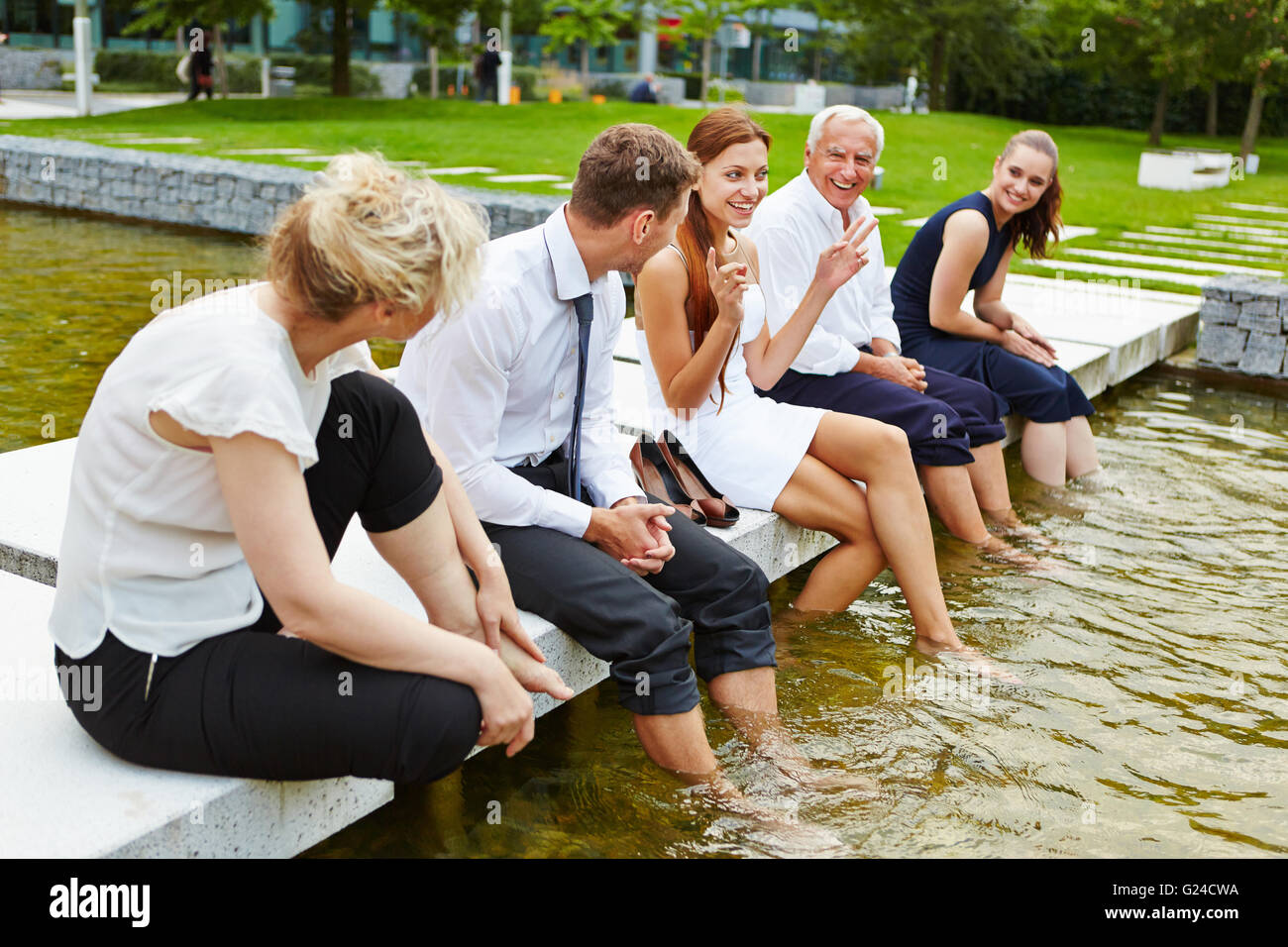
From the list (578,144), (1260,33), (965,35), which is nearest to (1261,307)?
(578,144)

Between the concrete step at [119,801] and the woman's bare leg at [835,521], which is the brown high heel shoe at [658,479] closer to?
the woman's bare leg at [835,521]

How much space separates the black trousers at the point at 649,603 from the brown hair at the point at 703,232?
683mm

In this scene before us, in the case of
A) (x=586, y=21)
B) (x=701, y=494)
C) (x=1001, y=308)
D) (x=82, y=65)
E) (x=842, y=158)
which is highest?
(x=586, y=21)

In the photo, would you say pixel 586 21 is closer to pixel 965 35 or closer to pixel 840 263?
pixel 965 35

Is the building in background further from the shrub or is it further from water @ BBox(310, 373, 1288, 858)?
water @ BBox(310, 373, 1288, 858)

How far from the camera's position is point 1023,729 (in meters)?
3.49

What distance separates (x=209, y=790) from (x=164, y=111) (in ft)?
75.5

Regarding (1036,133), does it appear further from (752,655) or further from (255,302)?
(255,302)

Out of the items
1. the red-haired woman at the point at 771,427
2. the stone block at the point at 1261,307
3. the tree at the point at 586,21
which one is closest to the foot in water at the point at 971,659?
the red-haired woman at the point at 771,427

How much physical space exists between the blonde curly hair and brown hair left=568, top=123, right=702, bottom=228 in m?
0.83

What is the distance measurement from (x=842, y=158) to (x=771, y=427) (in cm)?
117

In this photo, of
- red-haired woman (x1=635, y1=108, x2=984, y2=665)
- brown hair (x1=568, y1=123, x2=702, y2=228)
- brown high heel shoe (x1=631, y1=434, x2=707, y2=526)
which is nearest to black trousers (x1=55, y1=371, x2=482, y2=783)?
brown hair (x1=568, y1=123, x2=702, y2=228)

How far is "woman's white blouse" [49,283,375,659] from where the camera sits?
6.63 ft

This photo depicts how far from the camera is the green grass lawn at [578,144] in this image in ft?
47.7
